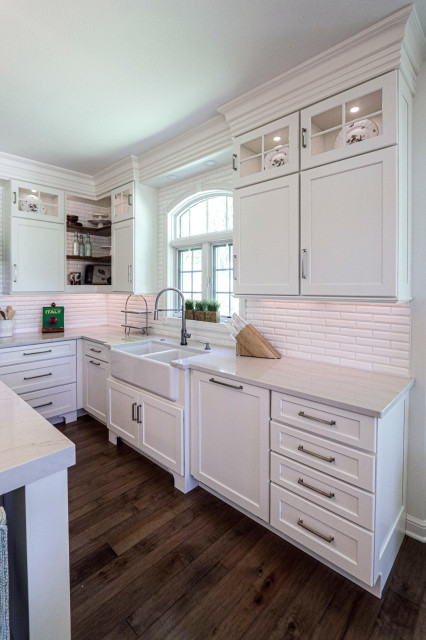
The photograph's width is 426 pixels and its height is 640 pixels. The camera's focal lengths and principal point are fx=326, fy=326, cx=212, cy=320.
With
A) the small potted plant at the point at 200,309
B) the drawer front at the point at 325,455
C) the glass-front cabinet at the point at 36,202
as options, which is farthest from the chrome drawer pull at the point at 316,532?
the glass-front cabinet at the point at 36,202

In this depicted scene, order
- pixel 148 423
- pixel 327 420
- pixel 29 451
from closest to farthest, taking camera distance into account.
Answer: pixel 29 451 → pixel 327 420 → pixel 148 423

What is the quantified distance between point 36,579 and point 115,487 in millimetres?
1557

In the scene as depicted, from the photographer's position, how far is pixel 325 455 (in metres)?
1.59

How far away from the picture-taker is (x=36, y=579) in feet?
2.97

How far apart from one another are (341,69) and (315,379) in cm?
175

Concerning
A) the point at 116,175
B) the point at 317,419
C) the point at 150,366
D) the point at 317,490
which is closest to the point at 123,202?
the point at 116,175

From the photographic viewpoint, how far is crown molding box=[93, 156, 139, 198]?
337 cm

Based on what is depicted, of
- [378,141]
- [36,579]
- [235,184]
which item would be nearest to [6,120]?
[235,184]

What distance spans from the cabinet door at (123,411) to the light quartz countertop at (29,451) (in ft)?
5.03

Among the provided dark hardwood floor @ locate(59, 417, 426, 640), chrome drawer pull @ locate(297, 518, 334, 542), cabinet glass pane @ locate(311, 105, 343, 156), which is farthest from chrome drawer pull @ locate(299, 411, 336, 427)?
cabinet glass pane @ locate(311, 105, 343, 156)

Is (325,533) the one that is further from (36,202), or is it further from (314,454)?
(36,202)

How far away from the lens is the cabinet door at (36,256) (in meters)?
3.40

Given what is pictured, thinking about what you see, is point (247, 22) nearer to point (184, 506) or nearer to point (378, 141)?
point (378, 141)

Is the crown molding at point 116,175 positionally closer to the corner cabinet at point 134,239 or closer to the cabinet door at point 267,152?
the corner cabinet at point 134,239
